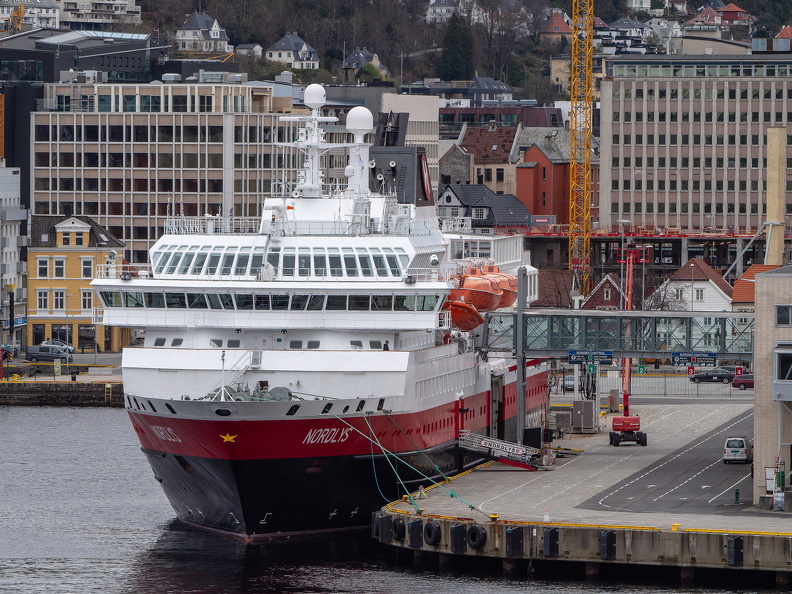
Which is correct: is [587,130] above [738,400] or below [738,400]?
above

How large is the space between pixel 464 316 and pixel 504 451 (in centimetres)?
582

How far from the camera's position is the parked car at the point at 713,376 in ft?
411

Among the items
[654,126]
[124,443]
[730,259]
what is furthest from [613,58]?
[124,443]

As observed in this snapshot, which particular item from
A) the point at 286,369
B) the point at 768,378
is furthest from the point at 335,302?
the point at 768,378

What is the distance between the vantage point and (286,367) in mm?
65562

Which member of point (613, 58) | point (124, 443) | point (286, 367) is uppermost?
point (613, 58)

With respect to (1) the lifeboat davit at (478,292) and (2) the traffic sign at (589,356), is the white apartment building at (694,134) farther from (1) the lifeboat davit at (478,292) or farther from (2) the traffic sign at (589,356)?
(1) the lifeboat davit at (478,292)

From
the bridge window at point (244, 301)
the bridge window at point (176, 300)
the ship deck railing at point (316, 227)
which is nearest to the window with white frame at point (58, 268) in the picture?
the ship deck railing at point (316, 227)

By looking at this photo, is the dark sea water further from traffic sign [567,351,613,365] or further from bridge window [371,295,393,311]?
traffic sign [567,351,613,365]

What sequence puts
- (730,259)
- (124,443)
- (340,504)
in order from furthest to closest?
(730,259) → (124,443) → (340,504)

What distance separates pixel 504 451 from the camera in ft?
252

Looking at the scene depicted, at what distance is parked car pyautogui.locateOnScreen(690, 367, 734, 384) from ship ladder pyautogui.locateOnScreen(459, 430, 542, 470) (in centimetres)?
4975

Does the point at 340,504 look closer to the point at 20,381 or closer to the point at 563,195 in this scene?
the point at 20,381

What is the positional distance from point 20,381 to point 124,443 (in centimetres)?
2509
